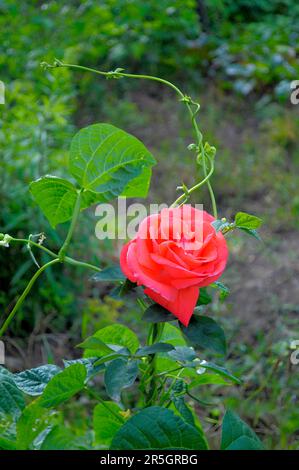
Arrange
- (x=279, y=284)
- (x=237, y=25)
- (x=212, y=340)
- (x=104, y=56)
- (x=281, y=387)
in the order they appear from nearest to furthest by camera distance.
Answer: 1. (x=212, y=340)
2. (x=281, y=387)
3. (x=279, y=284)
4. (x=104, y=56)
5. (x=237, y=25)

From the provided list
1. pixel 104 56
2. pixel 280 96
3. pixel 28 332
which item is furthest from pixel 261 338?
pixel 104 56

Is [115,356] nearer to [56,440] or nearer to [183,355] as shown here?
[183,355]

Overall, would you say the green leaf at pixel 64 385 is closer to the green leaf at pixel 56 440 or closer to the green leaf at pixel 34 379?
the green leaf at pixel 34 379

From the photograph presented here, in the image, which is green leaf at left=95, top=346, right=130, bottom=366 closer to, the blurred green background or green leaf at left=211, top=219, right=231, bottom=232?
green leaf at left=211, top=219, right=231, bottom=232

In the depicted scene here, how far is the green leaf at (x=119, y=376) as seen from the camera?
0.95m

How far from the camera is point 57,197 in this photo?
107 cm

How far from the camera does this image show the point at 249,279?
9.82 feet

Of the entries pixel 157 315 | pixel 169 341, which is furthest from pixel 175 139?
pixel 157 315

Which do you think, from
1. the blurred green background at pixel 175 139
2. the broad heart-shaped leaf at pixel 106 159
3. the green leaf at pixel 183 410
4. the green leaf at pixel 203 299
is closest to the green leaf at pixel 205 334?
the green leaf at pixel 203 299

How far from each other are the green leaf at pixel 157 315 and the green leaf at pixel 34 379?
0.20 m

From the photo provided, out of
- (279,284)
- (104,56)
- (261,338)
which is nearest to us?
(261,338)

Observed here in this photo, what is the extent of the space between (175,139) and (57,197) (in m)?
3.14

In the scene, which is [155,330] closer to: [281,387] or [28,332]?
[281,387]
